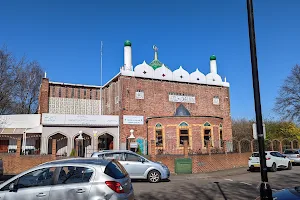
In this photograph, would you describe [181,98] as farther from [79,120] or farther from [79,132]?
[79,132]

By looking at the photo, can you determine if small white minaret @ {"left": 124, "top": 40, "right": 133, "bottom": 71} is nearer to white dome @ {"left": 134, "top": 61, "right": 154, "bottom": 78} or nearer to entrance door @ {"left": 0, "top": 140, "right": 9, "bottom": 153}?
white dome @ {"left": 134, "top": 61, "right": 154, "bottom": 78}

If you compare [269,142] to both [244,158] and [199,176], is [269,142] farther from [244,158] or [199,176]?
[199,176]

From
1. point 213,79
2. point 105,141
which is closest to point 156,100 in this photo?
point 105,141

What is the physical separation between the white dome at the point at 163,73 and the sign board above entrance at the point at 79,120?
7.57m

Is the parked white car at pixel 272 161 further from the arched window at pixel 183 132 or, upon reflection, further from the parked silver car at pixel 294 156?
the arched window at pixel 183 132

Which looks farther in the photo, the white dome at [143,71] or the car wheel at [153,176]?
the white dome at [143,71]

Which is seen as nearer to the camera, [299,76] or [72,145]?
[72,145]

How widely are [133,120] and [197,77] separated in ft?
36.6

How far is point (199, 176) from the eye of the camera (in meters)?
17.8

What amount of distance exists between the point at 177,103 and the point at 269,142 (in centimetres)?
1151

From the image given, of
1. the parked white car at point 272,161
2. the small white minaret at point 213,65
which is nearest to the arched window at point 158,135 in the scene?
the parked white car at point 272,161

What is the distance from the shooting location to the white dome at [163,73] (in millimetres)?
33797

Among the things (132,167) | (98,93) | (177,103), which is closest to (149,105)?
(177,103)

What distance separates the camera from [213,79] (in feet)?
124
